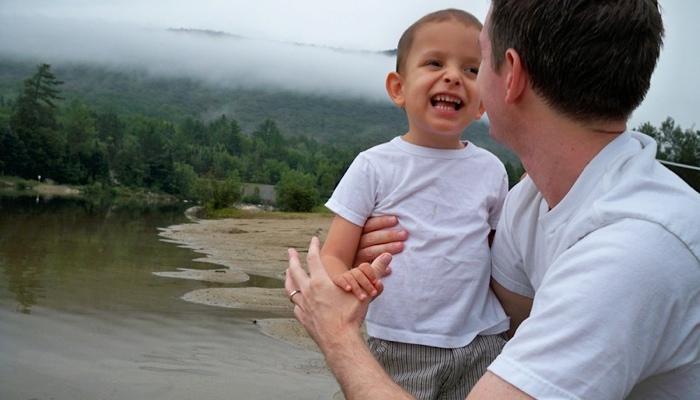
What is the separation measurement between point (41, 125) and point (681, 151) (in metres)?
55.3

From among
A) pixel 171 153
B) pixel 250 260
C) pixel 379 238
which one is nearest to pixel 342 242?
pixel 379 238

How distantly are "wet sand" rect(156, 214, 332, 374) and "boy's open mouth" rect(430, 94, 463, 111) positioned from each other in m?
5.84

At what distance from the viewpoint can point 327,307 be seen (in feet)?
7.35

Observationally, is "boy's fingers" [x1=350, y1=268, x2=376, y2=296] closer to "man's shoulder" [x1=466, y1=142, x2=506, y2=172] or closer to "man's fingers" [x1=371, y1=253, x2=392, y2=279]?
"man's fingers" [x1=371, y1=253, x2=392, y2=279]

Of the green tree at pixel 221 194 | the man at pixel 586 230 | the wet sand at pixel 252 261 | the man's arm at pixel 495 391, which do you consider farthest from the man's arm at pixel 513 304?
the green tree at pixel 221 194

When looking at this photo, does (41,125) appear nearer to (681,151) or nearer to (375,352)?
(681,151)

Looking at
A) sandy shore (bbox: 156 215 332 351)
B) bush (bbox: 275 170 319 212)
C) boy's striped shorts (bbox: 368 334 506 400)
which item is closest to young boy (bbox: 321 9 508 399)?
boy's striped shorts (bbox: 368 334 506 400)

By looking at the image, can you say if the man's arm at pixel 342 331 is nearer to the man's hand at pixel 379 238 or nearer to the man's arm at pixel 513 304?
the man's hand at pixel 379 238

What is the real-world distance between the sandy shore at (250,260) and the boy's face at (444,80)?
6865 mm

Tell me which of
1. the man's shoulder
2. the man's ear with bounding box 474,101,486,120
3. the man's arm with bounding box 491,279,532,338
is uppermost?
the man's ear with bounding box 474,101,486,120

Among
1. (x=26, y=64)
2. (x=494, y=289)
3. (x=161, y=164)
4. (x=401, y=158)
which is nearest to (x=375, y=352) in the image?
(x=494, y=289)

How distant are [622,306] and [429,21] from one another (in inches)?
62.3

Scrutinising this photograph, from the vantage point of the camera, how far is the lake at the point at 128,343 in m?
7.93

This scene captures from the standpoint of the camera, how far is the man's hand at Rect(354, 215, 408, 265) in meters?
2.75
